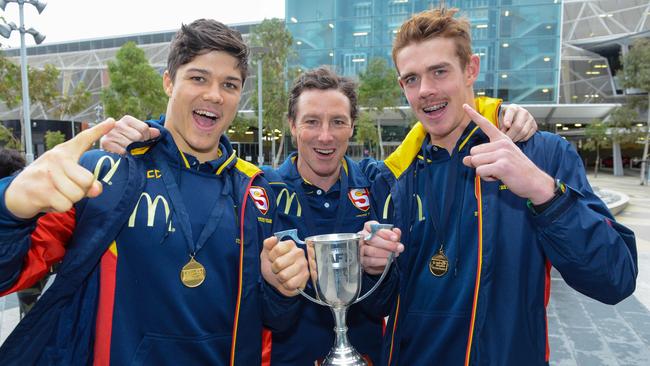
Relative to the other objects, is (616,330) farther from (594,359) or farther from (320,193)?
(320,193)

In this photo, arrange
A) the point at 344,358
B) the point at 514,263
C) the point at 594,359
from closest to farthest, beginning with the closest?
the point at 344,358 → the point at 514,263 → the point at 594,359

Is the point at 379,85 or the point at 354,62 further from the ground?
the point at 354,62

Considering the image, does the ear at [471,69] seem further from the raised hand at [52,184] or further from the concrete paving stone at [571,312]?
the concrete paving stone at [571,312]

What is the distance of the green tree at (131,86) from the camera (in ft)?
87.0

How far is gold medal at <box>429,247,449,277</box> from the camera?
2221 mm

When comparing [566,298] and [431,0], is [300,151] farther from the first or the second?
[431,0]

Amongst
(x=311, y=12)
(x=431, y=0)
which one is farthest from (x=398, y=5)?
(x=311, y=12)

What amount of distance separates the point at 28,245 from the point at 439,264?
182 cm

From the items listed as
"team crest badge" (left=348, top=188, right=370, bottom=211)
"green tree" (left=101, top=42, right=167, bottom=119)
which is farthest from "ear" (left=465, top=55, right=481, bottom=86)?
"green tree" (left=101, top=42, right=167, bottom=119)

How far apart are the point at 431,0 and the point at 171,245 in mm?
40532

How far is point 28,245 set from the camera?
1585 millimetres

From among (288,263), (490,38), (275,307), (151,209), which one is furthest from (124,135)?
(490,38)

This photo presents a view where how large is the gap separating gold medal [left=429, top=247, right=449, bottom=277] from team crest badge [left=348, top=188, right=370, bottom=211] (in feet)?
2.14

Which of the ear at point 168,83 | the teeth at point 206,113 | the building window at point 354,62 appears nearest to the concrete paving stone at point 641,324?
the teeth at point 206,113
